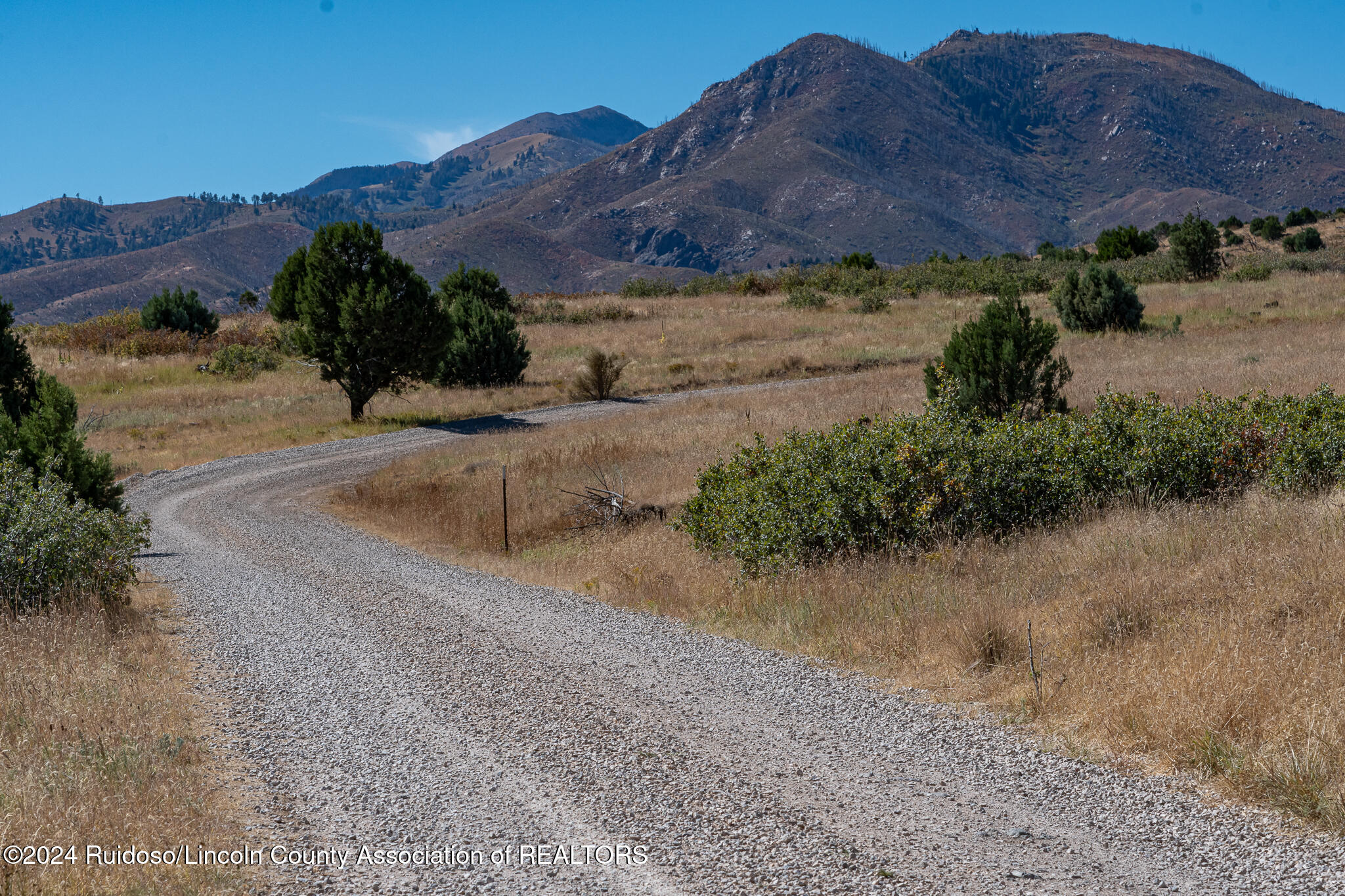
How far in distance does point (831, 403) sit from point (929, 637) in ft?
55.9

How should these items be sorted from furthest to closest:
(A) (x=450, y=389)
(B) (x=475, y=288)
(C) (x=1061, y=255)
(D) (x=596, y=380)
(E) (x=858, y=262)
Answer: (E) (x=858, y=262) < (C) (x=1061, y=255) < (B) (x=475, y=288) < (A) (x=450, y=389) < (D) (x=596, y=380)

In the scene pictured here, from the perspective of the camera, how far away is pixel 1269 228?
64.9 m

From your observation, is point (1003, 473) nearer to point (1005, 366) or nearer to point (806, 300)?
point (1005, 366)

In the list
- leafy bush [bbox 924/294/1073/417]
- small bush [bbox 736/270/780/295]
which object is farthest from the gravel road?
small bush [bbox 736/270/780/295]

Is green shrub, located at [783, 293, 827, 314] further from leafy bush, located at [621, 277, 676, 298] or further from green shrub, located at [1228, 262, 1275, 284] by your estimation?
green shrub, located at [1228, 262, 1275, 284]

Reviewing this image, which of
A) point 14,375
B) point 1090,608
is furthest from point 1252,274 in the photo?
point 14,375

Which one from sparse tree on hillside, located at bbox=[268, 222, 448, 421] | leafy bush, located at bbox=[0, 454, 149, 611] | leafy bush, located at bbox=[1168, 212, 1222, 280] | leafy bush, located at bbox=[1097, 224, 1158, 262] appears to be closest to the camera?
leafy bush, located at bbox=[0, 454, 149, 611]

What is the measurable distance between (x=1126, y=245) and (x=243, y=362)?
191 ft

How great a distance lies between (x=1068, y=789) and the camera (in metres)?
4.71

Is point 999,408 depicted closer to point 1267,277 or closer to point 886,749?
point 886,749

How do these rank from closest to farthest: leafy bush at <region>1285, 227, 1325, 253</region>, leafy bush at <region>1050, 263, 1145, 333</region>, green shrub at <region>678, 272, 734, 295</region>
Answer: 1. leafy bush at <region>1050, 263, 1145, 333</region>
2. leafy bush at <region>1285, 227, 1325, 253</region>
3. green shrub at <region>678, 272, 734, 295</region>

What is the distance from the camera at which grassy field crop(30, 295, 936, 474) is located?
2786 centimetres

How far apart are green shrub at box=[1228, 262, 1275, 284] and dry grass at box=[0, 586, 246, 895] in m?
48.4

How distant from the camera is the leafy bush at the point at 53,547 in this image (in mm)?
8703
